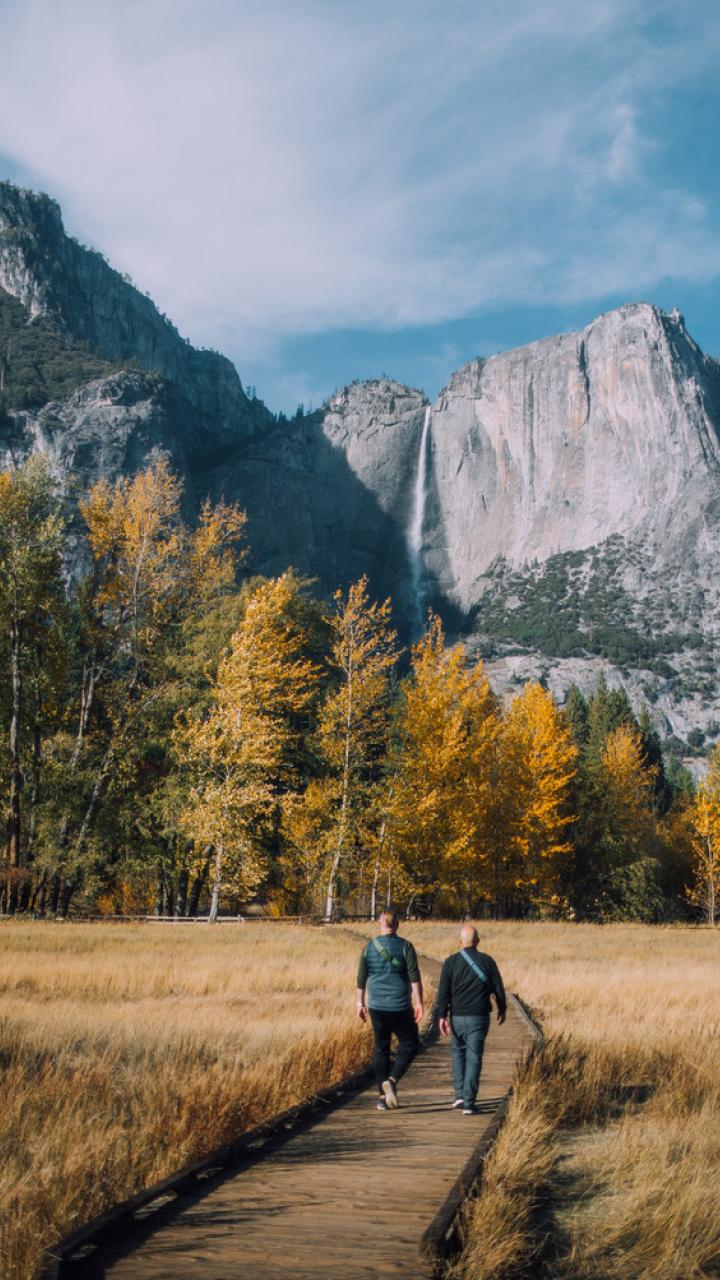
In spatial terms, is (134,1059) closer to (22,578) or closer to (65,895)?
(22,578)

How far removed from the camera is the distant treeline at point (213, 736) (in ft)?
91.4

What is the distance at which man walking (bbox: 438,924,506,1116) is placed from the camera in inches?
322

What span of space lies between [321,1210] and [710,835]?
51.7m

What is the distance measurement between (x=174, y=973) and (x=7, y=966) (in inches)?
114

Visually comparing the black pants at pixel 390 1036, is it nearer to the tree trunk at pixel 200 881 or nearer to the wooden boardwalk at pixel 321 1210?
the wooden boardwalk at pixel 321 1210

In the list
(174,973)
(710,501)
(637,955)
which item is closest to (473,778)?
(637,955)

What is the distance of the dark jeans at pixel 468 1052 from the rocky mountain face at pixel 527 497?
145304 mm

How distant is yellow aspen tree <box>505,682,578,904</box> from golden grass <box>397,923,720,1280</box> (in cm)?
2124

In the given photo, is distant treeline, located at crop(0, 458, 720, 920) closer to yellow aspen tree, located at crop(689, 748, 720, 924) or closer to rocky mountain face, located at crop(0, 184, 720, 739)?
yellow aspen tree, located at crop(689, 748, 720, 924)

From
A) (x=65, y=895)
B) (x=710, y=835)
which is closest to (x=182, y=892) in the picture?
(x=65, y=895)

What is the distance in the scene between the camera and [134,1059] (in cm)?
967

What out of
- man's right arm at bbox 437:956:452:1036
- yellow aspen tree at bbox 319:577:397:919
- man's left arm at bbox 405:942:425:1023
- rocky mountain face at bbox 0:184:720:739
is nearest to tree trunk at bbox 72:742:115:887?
yellow aspen tree at bbox 319:577:397:919

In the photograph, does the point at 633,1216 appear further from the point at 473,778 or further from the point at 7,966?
the point at 473,778

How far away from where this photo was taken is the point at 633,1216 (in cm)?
561
